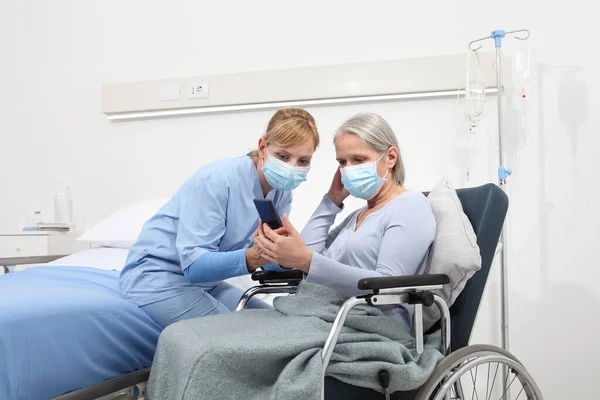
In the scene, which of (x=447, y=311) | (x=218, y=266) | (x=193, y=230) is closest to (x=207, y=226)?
(x=193, y=230)

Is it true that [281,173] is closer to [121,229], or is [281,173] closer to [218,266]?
[218,266]

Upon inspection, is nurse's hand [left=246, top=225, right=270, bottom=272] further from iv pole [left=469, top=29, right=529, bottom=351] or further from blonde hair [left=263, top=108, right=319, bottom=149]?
iv pole [left=469, top=29, right=529, bottom=351]

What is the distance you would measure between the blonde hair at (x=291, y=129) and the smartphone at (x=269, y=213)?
0.36 m

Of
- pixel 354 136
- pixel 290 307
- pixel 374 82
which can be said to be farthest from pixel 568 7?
pixel 290 307

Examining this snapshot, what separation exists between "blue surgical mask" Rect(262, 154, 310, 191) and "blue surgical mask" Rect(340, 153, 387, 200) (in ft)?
0.52

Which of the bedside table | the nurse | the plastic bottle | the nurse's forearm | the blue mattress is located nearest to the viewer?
the blue mattress

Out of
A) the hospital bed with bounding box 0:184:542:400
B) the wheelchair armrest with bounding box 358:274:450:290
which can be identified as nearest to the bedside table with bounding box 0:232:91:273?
the hospital bed with bounding box 0:184:542:400

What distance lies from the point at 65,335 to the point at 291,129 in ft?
2.87

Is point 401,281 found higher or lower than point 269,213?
lower

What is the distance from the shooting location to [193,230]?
187 centimetres

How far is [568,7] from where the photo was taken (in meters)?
3.00

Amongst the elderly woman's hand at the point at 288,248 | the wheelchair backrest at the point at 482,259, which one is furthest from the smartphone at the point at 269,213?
the wheelchair backrest at the point at 482,259

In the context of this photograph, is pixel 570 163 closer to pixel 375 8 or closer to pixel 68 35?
pixel 375 8

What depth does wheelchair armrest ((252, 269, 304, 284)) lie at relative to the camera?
1864 mm
